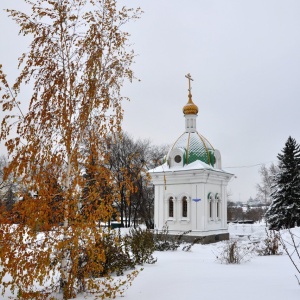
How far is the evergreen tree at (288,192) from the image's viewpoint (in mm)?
23542

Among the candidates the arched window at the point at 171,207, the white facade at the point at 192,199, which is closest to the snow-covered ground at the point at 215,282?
the white facade at the point at 192,199

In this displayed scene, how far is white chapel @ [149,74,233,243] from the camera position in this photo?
20.1m

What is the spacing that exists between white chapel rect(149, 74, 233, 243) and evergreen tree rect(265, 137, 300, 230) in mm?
4137

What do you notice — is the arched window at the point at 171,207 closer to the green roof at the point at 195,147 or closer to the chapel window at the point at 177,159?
the chapel window at the point at 177,159

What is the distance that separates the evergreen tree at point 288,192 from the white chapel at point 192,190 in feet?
13.6

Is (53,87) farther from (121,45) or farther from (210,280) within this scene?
(210,280)

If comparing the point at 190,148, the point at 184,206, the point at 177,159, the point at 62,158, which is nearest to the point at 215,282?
the point at 62,158

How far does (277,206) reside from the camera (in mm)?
24297

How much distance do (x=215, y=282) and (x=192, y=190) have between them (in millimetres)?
13332

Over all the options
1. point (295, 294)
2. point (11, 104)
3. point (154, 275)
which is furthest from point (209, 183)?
point (11, 104)

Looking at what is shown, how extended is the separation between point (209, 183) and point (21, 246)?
16374 millimetres

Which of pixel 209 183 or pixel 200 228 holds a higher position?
pixel 209 183

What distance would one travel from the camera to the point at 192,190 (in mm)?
20312

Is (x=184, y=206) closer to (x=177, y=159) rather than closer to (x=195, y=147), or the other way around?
(x=177, y=159)
